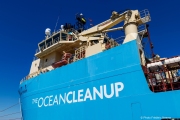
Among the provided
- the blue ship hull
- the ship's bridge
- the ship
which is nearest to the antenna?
the ship's bridge

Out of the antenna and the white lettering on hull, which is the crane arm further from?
the antenna

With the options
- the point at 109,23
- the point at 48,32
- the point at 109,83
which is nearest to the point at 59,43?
the point at 48,32

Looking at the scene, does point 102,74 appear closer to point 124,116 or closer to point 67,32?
point 124,116

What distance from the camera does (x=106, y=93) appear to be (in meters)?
9.62

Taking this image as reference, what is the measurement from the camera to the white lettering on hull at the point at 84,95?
9383 millimetres

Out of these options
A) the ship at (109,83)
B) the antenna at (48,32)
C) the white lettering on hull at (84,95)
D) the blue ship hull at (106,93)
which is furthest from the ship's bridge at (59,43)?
the white lettering on hull at (84,95)

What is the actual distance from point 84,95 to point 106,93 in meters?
1.72

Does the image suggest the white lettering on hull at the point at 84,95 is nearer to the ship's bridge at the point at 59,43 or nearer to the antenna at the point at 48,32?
the ship's bridge at the point at 59,43

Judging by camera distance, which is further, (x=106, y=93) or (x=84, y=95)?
(x=84, y=95)

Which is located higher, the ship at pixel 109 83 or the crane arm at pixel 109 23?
the crane arm at pixel 109 23

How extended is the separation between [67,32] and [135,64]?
31.7 feet

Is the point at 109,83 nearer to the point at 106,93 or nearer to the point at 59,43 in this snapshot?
the point at 106,93

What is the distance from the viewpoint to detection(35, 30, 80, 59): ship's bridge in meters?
15.5

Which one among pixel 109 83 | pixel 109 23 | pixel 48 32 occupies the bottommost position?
pixel 109 83
